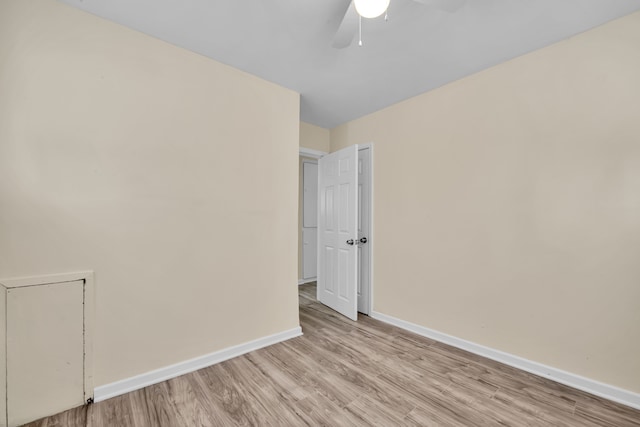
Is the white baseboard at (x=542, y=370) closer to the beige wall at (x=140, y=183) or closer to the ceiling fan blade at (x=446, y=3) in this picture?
the beige wall at (x=140, y=183)

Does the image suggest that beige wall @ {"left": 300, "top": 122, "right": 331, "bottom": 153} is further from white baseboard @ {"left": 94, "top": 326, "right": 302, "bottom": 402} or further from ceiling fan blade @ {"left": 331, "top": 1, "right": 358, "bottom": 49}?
white baseboard @ {"left": 94, "top": 326, "right": 302, "bottom": 402}

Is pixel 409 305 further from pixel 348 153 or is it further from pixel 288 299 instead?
pixel 348 153

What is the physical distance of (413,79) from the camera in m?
2.55

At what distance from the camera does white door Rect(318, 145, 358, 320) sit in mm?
3160

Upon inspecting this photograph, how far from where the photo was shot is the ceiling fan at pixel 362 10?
1241 millimetres

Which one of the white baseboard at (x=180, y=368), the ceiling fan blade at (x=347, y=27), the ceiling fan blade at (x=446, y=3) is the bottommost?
the white baseboard at (x=180, y=368)

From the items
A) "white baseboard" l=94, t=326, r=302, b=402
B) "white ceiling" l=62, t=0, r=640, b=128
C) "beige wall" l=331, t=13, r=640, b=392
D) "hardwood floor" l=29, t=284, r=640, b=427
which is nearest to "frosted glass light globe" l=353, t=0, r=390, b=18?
"white ceiling" l=62, t=0, r=640, b=128

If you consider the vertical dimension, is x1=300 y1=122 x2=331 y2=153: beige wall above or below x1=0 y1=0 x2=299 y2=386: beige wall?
above

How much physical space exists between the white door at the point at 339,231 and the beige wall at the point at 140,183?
90 centimetres

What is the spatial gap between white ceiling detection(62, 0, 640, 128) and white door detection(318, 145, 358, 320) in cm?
103

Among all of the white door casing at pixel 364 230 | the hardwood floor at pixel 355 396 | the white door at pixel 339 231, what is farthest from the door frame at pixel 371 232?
the hardwood floor at pixel 355 396

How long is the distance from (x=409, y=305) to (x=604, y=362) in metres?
1.48

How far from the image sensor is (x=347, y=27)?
1488 mm

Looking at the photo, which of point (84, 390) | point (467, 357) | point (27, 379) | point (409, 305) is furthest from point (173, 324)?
point (467, 357)
